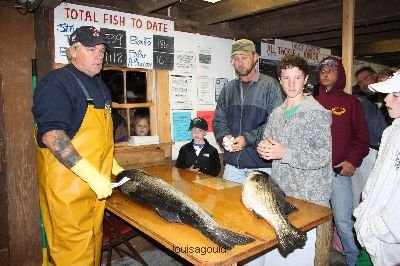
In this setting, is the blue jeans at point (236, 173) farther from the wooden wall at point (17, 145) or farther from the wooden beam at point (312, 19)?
the wooden beam at point (312, 19)

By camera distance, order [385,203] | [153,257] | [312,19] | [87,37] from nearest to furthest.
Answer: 1. [385,203]
2. [87,37]
3. [153,257]
4. [312,19]

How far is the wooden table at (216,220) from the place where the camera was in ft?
6.43

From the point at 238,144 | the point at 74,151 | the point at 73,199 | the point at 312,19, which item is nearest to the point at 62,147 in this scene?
the point at 74,151

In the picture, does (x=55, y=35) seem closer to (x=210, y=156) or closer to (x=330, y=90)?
(x=210, y=156)

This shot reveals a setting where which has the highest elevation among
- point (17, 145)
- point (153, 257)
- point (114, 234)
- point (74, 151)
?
point (74, 151)

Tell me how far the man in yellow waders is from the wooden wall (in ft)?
4.97

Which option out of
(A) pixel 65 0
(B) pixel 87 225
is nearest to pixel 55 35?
(A) pixel 65 0

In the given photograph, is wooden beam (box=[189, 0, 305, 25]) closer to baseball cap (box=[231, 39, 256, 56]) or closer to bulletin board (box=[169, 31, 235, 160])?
bulletin board (box=[169, 31, 235, 160])

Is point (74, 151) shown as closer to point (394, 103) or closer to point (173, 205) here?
point (173, 205)

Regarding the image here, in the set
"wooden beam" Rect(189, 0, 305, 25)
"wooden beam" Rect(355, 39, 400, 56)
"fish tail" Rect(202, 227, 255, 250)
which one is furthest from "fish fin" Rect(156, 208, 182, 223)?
"wooden beam" Rect(355, 39, 400, 56)

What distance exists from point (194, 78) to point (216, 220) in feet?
12.1

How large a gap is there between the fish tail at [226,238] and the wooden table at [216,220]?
0.03m

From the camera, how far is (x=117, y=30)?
187 inches

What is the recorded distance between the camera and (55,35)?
4.23 meters
